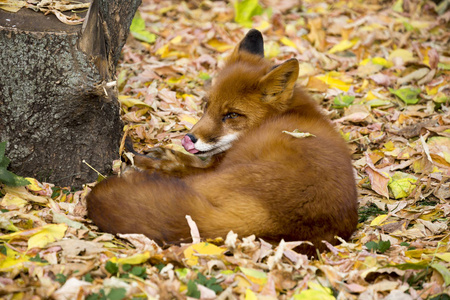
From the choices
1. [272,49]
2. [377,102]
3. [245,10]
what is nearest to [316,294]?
[377,102]

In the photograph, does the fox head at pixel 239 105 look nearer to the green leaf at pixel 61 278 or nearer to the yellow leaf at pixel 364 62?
the green leaf at pixel 61 278

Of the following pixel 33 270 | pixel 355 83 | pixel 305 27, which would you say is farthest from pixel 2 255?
pixel 305 27

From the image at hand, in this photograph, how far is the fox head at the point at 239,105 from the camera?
4.06 meters

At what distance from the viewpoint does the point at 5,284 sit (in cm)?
269

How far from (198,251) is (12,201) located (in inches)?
59.4

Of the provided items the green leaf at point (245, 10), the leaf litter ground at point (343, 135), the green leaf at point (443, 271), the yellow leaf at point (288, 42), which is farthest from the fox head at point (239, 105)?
the green leaf at point (245, 10)

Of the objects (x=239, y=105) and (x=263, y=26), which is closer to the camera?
(x=239, y=105)

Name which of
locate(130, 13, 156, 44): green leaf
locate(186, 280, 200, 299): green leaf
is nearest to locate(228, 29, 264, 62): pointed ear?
locate(186, 280, 200, 299): green leaf

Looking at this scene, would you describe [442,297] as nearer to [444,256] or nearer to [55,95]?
[444,256]

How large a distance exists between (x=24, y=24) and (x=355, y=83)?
4557mm

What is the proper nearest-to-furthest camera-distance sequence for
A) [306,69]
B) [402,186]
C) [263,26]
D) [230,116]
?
1. [230,116]
2. [402,186]
3. [306,69]
4. [263,26]

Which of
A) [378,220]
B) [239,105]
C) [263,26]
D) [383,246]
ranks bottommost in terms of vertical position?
[378,220]

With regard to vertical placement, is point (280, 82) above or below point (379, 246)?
above

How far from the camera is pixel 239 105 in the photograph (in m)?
4.16
